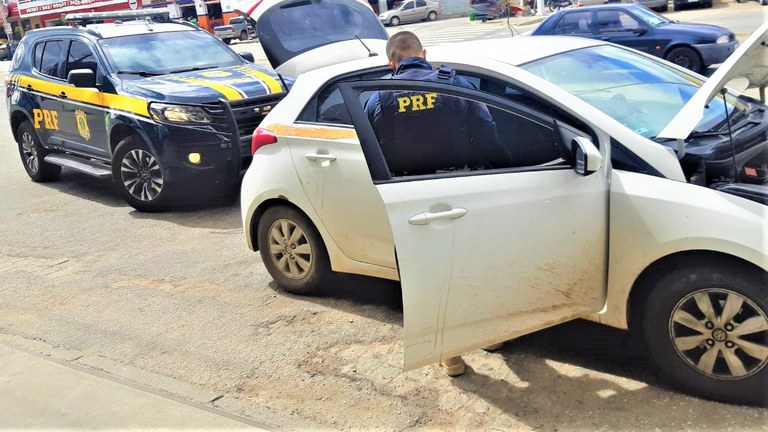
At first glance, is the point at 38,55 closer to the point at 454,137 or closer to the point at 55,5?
the point at 454,137

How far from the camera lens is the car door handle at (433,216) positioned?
3.12 m

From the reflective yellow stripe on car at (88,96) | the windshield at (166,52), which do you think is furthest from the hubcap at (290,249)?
the windshield at (166,52)

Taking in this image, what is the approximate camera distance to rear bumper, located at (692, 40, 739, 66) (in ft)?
40.9

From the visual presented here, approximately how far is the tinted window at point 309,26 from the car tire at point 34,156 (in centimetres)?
401

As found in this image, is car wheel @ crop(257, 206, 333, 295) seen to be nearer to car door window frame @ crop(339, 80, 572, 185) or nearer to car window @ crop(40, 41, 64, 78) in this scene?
car door window frame @ crop(339, 80, 572, 185)

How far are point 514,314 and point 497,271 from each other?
0.75 feet

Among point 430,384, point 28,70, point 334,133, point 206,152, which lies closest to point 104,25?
point 28,70

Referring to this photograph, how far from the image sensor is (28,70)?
8945 mm

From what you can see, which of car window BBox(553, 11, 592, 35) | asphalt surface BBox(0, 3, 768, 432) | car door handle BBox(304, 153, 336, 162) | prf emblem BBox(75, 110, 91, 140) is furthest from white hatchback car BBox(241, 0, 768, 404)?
car window BBox(553, 11, 592, 35)

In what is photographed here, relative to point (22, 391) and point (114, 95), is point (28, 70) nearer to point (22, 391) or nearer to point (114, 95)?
point (114, 95)

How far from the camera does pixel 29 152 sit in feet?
31.0

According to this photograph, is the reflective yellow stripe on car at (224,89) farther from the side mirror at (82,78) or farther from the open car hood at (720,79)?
the open car hood at (720,79)

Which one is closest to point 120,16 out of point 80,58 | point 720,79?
point 80,58

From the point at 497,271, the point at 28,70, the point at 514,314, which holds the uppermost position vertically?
the point at 28,70
